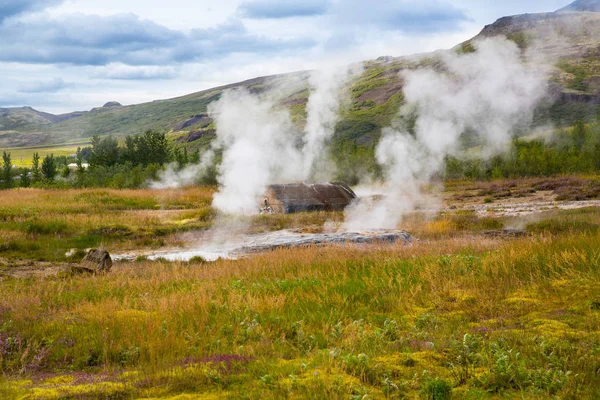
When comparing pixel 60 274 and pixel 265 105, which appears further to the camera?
pixel 265 105

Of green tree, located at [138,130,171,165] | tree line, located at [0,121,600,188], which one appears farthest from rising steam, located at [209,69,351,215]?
green tree, located at [138,130,171,165]

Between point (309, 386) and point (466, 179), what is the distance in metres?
64.0

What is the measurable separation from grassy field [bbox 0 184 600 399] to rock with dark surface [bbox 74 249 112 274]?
3088 mm

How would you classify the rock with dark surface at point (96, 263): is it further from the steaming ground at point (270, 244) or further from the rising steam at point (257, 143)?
the rising steam at point (257, 143)

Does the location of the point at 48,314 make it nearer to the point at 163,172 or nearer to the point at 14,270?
the point at 14,270

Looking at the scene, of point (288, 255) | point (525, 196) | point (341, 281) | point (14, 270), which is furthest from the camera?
point (525, 196)

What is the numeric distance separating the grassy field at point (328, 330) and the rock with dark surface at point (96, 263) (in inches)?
122

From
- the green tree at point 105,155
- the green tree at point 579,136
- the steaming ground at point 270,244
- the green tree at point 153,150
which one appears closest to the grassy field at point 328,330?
the steaming ground at point 270,244

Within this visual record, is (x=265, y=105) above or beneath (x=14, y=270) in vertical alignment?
above

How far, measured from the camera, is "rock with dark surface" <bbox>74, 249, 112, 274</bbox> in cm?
1730

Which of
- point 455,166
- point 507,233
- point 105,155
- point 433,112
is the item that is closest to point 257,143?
point 433,112

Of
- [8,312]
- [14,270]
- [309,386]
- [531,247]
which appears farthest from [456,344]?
[14,270]

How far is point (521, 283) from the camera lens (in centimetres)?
1018

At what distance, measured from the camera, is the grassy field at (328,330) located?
5.89 m
